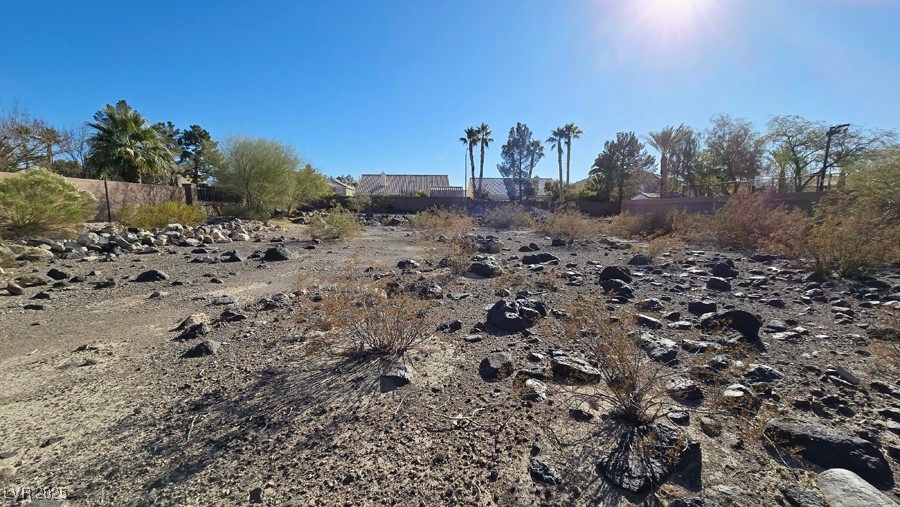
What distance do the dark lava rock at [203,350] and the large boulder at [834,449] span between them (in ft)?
16.0

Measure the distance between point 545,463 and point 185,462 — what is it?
2180 millimetres

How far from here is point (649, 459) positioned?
2.19 metres

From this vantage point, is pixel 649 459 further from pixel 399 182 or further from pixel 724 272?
pixel 399 182

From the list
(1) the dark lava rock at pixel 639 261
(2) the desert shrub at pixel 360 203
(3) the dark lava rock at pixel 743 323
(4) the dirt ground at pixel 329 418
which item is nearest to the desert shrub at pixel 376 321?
(4) the dirt ground at pixel 329 418

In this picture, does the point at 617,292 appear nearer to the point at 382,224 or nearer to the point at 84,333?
the point at 84,333

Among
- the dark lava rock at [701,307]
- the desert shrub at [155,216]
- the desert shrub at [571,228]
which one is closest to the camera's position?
the dark lava rock at [701,307]

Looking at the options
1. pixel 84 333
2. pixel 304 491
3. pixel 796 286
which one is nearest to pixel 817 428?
pixel 304 491

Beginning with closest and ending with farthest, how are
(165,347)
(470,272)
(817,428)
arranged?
1. (817,428)
2. (165,347)
3. (470,272)

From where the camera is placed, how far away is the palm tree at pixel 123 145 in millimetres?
21922

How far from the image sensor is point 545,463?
225 cm

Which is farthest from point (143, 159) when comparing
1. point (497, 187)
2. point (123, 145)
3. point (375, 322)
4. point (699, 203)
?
point (497, 187)

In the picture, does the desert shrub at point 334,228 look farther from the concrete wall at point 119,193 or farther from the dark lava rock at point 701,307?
the dark lava rock at point 701,307

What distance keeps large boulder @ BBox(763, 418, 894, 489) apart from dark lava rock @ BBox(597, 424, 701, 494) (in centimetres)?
64

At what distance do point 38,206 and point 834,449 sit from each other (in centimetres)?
1741
